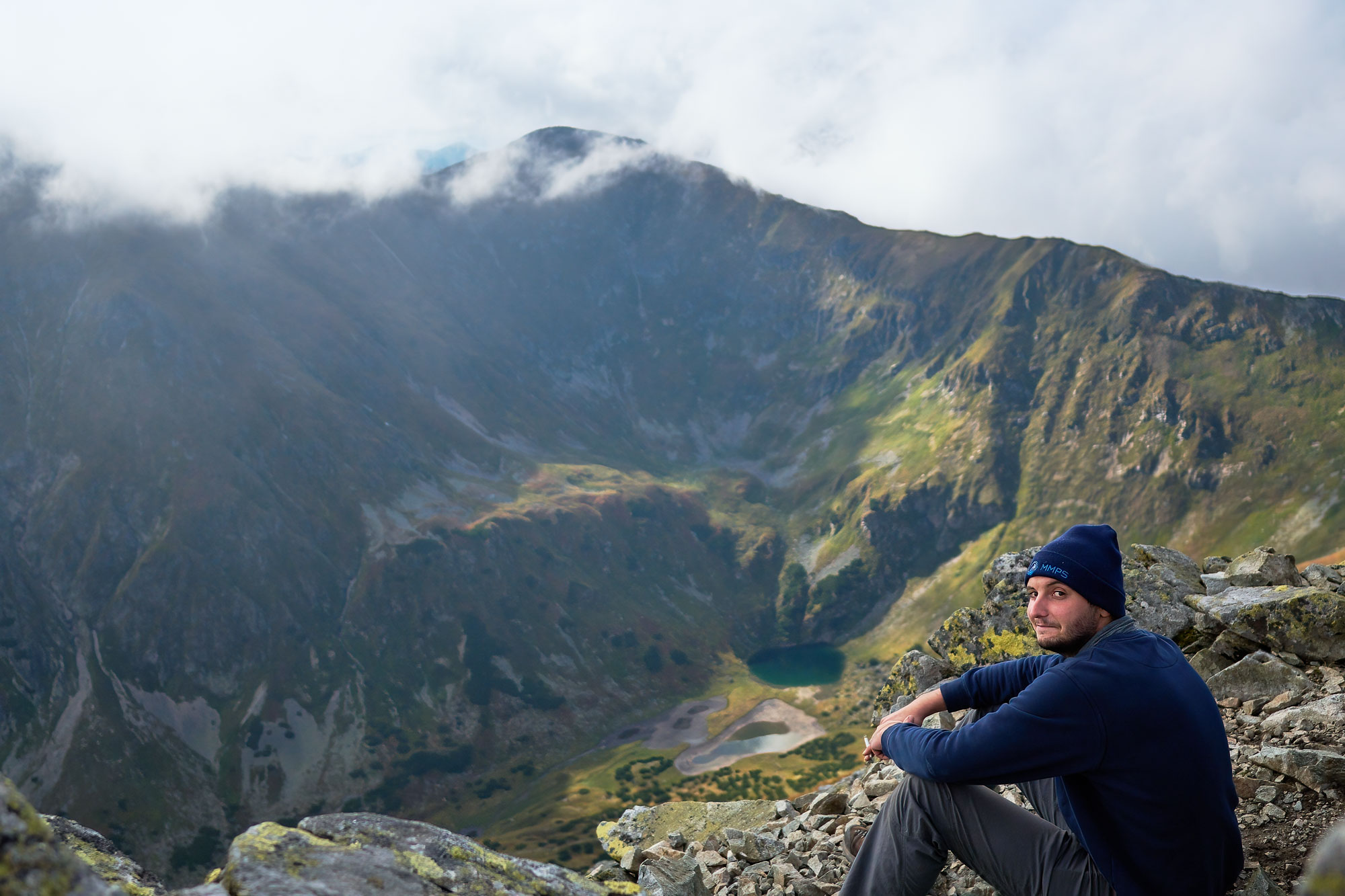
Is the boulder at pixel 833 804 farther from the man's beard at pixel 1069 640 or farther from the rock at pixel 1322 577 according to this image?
the rock at pixel 1322 577

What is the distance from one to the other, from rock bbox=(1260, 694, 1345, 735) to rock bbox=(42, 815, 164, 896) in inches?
567

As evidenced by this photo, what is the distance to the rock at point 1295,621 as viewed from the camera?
1306 cm

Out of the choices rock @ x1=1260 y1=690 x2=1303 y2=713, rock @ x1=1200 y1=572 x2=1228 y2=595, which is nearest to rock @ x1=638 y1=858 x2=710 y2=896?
rock @ x1=1260 y1=690 x2=1303 y2=713

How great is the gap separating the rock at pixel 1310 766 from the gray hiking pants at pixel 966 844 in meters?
4.98

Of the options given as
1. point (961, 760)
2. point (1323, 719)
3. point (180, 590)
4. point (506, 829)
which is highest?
point (961, 760)

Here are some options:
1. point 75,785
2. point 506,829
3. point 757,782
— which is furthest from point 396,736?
point 757,782

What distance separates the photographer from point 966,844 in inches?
261

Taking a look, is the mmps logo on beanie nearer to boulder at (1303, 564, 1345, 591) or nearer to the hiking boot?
the hiking boot

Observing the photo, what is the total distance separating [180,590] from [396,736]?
73.8m

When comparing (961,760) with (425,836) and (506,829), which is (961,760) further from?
(506,829)

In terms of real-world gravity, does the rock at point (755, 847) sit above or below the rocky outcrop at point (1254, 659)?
below

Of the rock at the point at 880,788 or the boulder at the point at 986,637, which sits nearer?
the rock at the point at 880,788

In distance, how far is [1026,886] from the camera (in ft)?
21.5

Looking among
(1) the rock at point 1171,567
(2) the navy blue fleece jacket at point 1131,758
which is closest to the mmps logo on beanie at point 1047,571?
(2) the navy blue fleece jacket at point 1131,758
